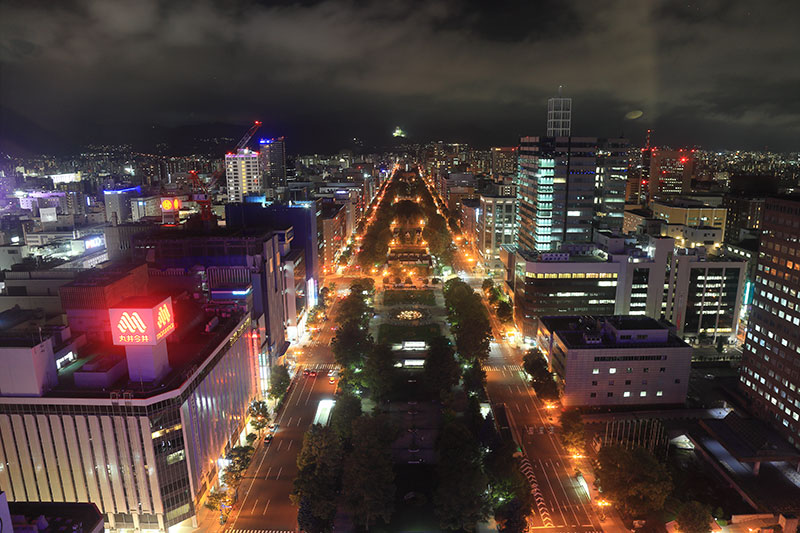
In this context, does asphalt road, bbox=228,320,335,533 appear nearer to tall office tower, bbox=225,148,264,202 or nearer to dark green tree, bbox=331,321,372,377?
dark green tree, bbox=331,321,372,377

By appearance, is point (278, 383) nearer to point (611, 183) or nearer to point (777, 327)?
point (777, 327)

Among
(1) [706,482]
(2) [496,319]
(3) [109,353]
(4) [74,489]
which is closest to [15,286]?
(3) [109,353]

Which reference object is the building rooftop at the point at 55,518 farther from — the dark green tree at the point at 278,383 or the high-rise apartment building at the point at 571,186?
the high-rise apartment building at the point at 571,186

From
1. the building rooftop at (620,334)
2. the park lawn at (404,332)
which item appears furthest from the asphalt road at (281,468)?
the building rooftop at (620,334)

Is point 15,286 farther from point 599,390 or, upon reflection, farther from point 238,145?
point 238,145

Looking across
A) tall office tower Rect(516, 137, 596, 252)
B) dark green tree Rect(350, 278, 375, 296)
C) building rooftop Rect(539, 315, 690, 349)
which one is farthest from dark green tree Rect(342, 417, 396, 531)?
tall office tower Rect(516, 137, 596, 252)

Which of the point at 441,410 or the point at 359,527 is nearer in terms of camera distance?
the point at 359,527
